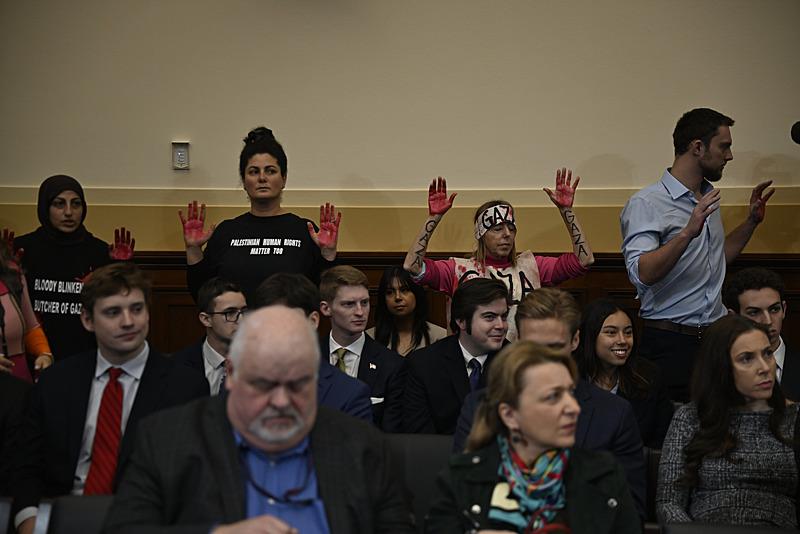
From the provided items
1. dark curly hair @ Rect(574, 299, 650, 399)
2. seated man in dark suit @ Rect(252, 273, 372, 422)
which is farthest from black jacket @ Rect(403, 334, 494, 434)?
seated man in dark suit @ Rect(252, 273, 372, 422)

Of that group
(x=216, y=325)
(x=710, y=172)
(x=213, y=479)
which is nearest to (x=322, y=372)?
(x=216, y=325)

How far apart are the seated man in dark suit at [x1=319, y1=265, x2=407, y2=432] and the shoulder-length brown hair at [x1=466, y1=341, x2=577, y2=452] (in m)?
1.39

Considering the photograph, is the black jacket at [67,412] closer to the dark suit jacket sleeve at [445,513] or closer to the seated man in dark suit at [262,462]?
the seated man in dark suit at [262,462]

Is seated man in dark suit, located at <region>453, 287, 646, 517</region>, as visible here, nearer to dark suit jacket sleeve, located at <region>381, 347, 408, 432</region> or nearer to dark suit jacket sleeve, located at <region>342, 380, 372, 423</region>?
dark suit jacket sleeve, located at <region>342, 380, 372, 423</region>

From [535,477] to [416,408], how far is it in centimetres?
148

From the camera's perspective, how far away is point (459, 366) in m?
3.95

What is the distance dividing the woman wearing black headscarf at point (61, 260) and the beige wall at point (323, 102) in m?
0.95

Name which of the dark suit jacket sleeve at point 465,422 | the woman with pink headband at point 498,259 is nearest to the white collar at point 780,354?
the woman with pink headband at point 498,259

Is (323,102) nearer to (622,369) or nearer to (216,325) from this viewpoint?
(216,325)

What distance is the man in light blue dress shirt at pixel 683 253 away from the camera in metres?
4.35

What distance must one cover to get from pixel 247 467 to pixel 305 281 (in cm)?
128

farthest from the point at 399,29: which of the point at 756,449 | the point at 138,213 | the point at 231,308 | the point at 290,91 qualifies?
the point at 756,449

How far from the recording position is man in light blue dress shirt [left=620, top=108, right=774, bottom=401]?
14.3 feet

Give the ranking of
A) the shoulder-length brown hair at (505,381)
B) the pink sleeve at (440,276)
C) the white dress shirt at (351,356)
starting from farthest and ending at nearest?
the pink sleeve at (440,276) → the white dress shirt at (351,356) → the shoulder-length brown hair at (505,381)
